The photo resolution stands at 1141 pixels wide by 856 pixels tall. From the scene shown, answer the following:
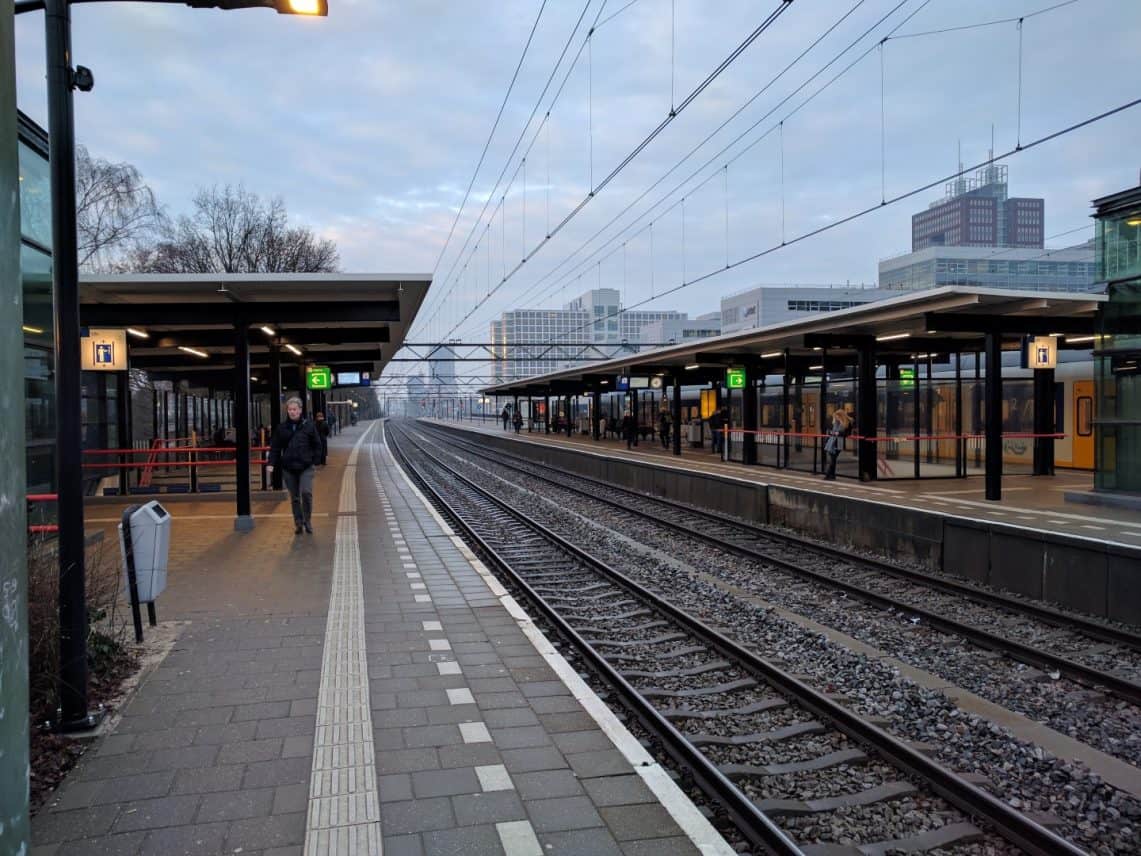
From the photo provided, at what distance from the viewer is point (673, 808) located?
3.56 metres

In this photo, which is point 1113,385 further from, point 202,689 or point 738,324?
point 738,324

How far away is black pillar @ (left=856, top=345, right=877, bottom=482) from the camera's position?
1745 cm

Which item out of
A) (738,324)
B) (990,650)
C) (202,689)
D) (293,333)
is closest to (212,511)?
(293,333)

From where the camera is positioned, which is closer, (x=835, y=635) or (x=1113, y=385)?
(x=835, y=635)

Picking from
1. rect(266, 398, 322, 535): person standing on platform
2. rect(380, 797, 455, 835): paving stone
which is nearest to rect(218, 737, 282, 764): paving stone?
rect(380, 797, 455, 835): paving stone

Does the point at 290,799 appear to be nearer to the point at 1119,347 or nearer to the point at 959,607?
the point at 959,607

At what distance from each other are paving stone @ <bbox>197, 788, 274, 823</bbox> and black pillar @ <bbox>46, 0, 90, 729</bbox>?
4.21 feet

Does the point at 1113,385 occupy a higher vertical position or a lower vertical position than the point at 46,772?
higher

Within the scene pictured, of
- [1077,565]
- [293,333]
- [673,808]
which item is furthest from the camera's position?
[293,333]

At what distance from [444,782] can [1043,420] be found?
728 inches

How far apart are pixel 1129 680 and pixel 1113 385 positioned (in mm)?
8125

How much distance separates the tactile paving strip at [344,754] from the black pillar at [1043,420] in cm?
1633

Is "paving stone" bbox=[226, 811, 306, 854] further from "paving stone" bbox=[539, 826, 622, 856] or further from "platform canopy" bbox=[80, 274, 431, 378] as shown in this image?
"platform canopy" bbox=[80, 274, 431, 378]

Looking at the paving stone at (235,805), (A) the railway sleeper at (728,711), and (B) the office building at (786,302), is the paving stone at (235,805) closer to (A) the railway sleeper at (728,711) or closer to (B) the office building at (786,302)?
(A) the railway sleeper at (728,711)
